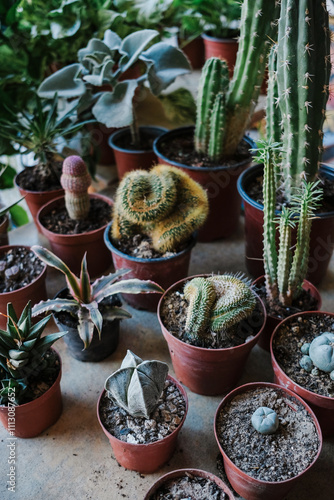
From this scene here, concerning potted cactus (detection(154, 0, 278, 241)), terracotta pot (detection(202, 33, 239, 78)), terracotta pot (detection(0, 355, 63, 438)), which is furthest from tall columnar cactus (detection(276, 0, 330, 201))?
terracotta pot (detection(202, 33, 239, 78))

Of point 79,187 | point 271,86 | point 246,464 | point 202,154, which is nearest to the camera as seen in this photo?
point 246,464

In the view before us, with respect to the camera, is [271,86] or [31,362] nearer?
[31,362]

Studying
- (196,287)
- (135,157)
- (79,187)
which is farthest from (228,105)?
(196,287)

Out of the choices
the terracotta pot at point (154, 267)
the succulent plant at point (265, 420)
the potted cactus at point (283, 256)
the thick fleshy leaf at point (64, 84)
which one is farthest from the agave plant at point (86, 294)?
the thick fleshy leaf at point (64, 84)

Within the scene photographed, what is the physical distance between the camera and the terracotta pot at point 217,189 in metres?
2.04

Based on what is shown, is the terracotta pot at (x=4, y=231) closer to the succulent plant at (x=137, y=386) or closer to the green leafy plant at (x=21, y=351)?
the green leafy plant at (x=21, y=351)

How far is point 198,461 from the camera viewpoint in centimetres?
142

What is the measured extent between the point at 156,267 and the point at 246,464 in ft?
2.53

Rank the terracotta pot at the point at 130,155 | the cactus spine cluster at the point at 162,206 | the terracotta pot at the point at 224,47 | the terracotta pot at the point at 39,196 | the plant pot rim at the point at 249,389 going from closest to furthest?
the plant pot rim at the point at 249,389, the cactus spine cluster at the point at 162,206, the terracotta pot at the point at 39,196, the terracotta pot at the point at 130,155, the terracotta pot at the point at 224,47

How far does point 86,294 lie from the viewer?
162 cm

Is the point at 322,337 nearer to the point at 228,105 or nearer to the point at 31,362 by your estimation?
the point at 31,362

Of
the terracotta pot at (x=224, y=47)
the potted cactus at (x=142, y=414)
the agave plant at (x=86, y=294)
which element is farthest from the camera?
the terracotta pot at (x=224, y=47)

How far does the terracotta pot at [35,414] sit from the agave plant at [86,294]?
20cm

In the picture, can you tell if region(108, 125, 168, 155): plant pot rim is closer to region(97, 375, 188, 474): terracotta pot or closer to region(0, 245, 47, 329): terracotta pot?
region(0, 245, 47, 329): terracotta pot
